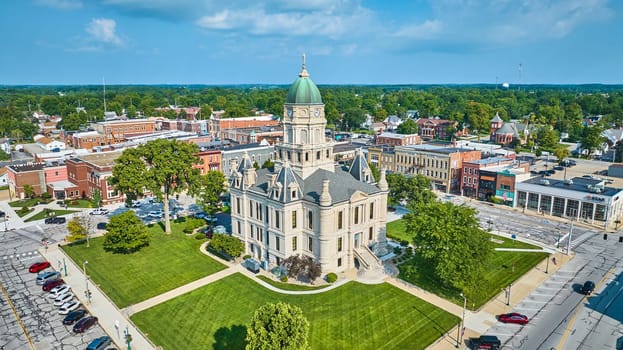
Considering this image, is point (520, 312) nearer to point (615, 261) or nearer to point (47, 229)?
point (615, 261)

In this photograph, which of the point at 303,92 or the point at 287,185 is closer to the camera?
the point at 287,185

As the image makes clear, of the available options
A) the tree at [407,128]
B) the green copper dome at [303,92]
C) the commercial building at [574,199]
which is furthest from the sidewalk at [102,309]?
the tree at [407,128]

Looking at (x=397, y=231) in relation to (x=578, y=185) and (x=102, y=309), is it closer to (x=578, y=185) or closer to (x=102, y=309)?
(x=578, y=185)

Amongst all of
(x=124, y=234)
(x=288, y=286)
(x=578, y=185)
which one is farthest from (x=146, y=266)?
(x=578, y=185)

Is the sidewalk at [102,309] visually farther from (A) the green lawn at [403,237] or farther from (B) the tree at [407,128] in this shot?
(B) the tree at [407,128]

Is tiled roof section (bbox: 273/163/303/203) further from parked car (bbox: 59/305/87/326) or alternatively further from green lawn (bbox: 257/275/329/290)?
parked car (bbox: 59/305/87/326)

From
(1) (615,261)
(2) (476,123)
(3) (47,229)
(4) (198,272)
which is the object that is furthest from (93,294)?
(2) (476,123)
